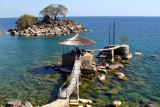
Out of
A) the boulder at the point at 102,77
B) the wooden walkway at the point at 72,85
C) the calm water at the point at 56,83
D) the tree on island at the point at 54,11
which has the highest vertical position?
the tree on island at the point at 54,11

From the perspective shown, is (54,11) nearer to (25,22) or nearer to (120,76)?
(25,22)

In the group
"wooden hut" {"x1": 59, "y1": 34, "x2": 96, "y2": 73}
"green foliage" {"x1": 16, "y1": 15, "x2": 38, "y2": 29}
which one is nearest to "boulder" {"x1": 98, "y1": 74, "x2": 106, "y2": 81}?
"wooden hut" {"x1": 59, "y1": 34, "x2": 96, "y2": 73}

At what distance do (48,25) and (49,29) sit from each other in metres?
6.12

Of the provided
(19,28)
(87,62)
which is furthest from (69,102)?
(19,28)

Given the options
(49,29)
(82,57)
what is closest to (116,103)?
(82,57)

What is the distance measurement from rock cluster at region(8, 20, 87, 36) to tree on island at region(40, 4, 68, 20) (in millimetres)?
3141

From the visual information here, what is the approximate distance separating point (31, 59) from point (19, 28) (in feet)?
211

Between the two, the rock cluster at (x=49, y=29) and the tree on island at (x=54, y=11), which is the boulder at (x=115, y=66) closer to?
the rock cluster at (x=49, y=29)

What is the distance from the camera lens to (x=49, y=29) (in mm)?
115750

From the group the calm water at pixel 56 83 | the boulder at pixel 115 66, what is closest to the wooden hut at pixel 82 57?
the calm water at pixel 56 83

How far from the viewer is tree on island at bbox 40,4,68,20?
124m

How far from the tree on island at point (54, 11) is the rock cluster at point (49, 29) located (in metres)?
3.14

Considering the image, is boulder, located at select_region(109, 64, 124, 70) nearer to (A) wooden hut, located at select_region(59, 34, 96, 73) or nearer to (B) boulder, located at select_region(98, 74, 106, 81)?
(A) wooden hut, located at select_region(59, 34, 96, 73)

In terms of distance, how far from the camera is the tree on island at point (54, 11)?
124375 millimetres
